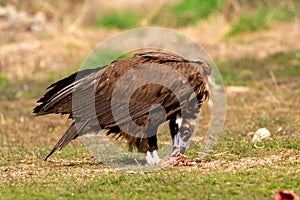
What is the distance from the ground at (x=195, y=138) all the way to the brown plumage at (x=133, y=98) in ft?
1.63

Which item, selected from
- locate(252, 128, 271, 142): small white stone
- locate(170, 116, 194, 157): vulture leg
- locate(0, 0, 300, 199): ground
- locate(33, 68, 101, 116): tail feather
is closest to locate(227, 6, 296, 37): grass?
locate(0, 0, 300, 199): ground

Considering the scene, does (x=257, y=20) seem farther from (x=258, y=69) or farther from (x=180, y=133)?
(x=180, y=133)

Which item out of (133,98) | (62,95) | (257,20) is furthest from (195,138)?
(257,20)

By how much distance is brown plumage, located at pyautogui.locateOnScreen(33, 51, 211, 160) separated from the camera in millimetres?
8203

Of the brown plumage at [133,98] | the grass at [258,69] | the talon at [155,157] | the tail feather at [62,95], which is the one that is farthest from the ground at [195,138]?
the tail feather at [62,95]

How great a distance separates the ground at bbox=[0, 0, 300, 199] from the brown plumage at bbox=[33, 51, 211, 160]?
1.63 feet

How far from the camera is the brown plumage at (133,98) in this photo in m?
8.20

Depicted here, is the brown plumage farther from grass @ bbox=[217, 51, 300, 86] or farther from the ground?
grass @ bbox=[217, 51, 300, 86]

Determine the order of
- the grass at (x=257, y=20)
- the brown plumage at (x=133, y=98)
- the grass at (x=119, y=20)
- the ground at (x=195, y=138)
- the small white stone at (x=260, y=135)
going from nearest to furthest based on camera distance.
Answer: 1. the ground at (x=195, y=138)
2. the brown plumage at (x=133, y=98)
3. the small white stone at (x=260, y=135)
4. the grass at (x=257, y=20)
5. the grass at (x=119, y=20)

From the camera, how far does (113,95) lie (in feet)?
27.5

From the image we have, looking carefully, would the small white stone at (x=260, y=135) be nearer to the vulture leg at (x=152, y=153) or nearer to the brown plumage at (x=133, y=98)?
the brown plumage at (x=133, y=98)

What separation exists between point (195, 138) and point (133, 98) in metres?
2.49

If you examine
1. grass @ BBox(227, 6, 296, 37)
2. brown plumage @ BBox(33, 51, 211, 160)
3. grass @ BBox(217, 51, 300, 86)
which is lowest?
brown plumage @ BBox(33, 51, 211, 160)

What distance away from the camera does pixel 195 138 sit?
10.6 metres
